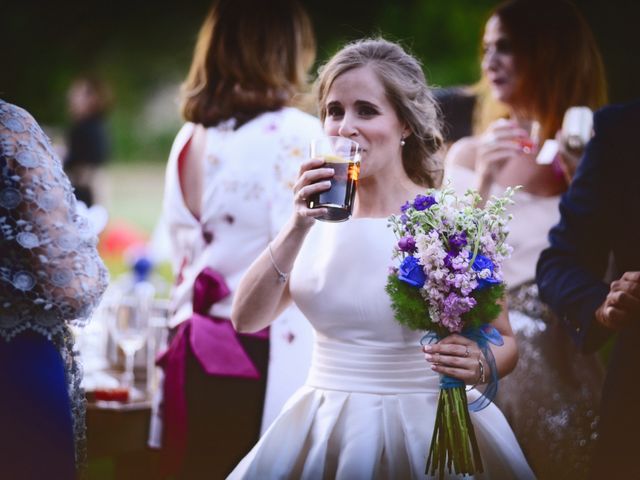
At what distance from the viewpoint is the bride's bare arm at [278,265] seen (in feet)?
7.68

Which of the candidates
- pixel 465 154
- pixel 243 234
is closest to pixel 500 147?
pixel 465 154

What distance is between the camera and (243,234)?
341 cm

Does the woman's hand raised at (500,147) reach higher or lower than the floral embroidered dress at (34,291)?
higher

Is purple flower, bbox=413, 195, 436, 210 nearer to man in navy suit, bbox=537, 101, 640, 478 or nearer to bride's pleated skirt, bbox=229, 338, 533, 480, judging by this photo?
bride's pleated skirt, bbox=229, 338, 533, 480

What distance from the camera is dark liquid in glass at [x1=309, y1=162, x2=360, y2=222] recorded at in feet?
7.59

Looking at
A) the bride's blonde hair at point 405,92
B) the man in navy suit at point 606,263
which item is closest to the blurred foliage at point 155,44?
the bride's blonde hair at point 405,92

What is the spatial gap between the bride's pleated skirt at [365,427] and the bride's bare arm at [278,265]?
0.22 meters

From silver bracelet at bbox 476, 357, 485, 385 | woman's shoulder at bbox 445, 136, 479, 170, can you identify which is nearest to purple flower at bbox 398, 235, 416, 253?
silver bracelet at bbox 476, 357, 485, 385

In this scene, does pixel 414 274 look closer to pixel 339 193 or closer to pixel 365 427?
pixel 339 193

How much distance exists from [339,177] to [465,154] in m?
1.82

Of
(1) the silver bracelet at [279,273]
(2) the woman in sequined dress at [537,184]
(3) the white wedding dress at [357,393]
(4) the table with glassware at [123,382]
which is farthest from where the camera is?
(4) the table with glassware at [123,382]

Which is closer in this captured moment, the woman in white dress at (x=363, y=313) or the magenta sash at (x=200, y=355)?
the woman in white dress at (x=363, y=313)

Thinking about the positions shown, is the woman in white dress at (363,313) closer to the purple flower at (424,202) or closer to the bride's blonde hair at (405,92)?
the bride's blonde hair at (405,92)

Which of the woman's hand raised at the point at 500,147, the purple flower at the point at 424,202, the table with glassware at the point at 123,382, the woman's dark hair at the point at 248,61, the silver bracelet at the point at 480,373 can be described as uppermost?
the woman's dark hair at the point at 248,61
